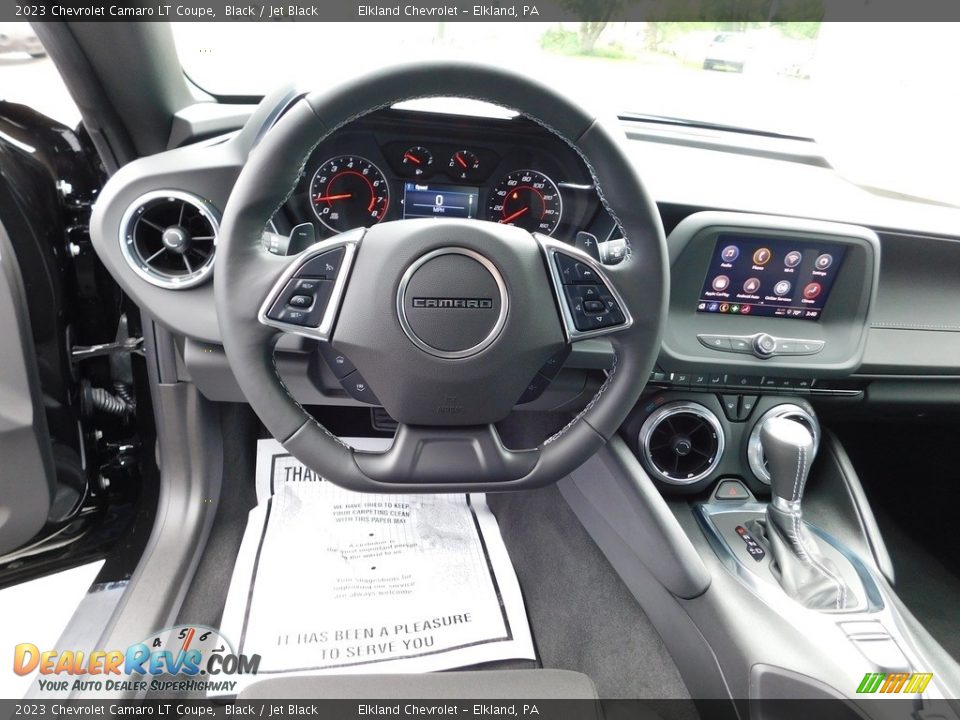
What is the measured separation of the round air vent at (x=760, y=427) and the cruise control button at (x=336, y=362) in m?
0.79

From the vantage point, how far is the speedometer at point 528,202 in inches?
42.4

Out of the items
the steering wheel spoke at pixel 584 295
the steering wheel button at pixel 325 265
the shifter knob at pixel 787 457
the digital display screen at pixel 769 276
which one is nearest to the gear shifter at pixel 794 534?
the shifter knob at pixel 787 457

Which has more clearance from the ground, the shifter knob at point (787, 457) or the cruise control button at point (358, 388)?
the cruise control button at point (358, 388)

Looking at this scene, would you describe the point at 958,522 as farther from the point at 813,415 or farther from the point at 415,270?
the point at 415,270

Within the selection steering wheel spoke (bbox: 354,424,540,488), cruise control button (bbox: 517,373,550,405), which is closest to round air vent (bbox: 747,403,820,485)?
cruise control button (bbox: 517,373,550,405)

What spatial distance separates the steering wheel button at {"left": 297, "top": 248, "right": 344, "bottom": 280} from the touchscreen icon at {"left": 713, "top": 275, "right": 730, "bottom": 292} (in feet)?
2.28

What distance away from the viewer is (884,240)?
1.18m

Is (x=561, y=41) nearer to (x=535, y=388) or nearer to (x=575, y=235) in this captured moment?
(x=575, y=235)

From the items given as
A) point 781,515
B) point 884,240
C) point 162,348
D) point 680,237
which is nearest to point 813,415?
point 781,515

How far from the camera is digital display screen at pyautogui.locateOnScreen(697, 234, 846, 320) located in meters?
→ 1.09

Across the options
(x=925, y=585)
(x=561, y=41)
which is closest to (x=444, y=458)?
(x=561, y=41)

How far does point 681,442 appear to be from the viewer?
1.14 metres

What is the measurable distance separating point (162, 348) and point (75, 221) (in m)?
0.28

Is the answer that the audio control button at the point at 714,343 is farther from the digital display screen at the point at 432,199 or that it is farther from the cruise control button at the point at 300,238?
the cruise control button at the point at 300,238
